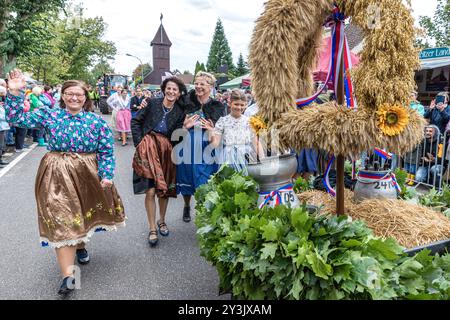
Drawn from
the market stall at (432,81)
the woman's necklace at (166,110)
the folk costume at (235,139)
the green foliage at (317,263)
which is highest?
the market stall at (432,81)

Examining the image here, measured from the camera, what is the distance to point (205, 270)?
11.4ft

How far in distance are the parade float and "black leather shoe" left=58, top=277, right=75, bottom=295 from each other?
136cm

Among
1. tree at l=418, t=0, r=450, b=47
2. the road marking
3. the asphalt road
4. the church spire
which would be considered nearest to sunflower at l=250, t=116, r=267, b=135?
the asphalt road

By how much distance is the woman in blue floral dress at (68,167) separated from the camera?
122 inches

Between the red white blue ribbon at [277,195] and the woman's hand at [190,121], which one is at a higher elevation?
the woman's hand at [190,121]

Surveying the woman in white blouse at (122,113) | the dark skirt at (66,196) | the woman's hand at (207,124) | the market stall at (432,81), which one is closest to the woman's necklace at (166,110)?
the woman's hand at (207,124)

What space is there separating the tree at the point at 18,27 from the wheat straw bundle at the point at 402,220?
13.7 metres

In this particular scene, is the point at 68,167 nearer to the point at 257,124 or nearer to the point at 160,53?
the point at 257,124

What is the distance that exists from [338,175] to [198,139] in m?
2.24

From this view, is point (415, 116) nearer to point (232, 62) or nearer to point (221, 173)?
point (221, 173)

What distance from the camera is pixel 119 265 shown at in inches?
141

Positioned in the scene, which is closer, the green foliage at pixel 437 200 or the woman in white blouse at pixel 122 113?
the green foliage at pixel 437 200

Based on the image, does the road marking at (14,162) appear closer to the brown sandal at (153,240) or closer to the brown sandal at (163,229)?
the brown sandal at (163,229)
